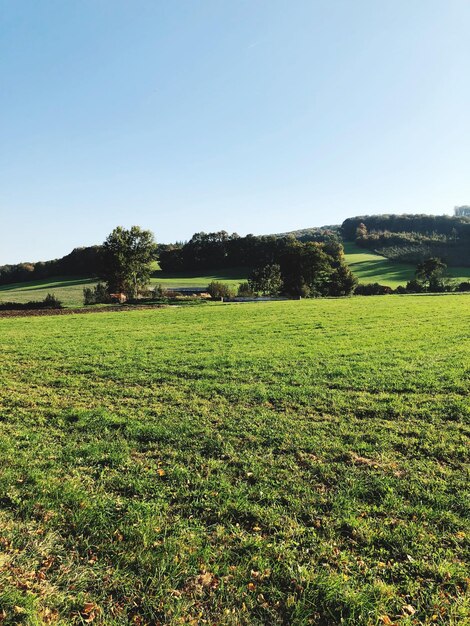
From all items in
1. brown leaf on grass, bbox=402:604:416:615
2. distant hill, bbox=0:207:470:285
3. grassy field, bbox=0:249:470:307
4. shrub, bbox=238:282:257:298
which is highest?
distant hill, bbox=0:207:470:285

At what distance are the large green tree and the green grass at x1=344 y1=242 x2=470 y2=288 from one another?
184 feet

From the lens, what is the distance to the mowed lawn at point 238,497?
12.5 feet

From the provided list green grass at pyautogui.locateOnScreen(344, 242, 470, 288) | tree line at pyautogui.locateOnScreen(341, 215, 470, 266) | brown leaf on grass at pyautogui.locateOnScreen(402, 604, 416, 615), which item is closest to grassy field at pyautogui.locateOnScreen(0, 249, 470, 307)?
green grass at pyautogui.locateOnScreen(344, 242, 470, 288)

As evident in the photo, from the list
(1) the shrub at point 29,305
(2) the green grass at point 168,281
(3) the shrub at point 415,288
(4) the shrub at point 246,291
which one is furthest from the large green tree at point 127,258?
(3) the shrub at point 415,288

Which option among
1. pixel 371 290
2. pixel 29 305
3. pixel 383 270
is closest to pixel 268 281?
pixel 371 290

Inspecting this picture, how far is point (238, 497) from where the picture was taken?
5539 mm

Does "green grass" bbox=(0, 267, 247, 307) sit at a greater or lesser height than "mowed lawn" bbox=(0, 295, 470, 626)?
greater

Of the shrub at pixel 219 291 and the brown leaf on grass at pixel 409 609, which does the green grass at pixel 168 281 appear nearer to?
the shrub at pixel 219 291

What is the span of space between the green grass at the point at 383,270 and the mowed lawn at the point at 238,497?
84.3 m

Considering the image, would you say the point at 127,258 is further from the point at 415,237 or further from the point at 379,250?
the point at 415,237

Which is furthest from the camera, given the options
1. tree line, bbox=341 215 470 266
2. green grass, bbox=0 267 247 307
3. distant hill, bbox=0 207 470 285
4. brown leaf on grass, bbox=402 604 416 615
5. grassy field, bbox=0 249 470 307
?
tree line, bbox=341 215 470 266

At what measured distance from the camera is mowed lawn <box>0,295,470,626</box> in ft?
12.5

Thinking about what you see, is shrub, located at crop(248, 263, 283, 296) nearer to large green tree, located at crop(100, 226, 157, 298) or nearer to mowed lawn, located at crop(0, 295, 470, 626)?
large green tree, located at crop(100, 226, 157, 298)

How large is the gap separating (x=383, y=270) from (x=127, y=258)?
7804cm
